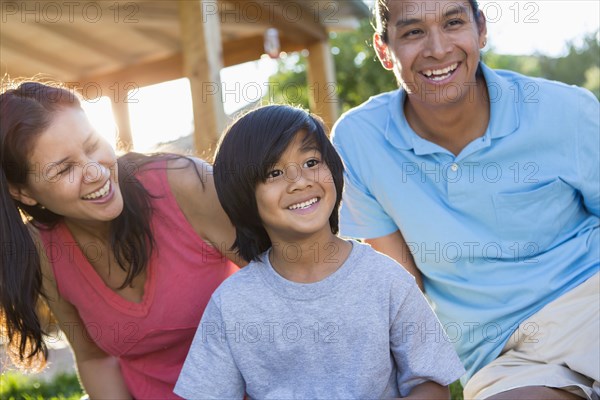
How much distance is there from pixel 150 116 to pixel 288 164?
8400 millimetres

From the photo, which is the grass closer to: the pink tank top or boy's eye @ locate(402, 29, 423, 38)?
the pink tank top

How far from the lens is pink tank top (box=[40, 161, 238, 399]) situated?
2805 mm

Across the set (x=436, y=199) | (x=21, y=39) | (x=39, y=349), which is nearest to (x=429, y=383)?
(x=436, y=199)

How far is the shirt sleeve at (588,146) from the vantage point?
106 inches

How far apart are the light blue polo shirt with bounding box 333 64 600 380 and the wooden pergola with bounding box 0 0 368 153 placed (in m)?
2.43

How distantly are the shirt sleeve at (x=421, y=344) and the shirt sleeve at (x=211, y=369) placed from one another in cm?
50

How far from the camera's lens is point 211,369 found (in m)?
2.41

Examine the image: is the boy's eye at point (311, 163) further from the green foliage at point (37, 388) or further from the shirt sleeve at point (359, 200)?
the green foliage at point (37, 388)

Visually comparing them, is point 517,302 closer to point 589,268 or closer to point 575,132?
point 589,268

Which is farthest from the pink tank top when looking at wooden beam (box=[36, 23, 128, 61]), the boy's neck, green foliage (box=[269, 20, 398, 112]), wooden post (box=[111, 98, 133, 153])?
green foliage (box=[269, 20, 398, 112])

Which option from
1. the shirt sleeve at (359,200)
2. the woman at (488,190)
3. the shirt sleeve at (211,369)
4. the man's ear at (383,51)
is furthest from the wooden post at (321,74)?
the shirt sleeve at (211,369)

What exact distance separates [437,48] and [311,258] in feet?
2.89

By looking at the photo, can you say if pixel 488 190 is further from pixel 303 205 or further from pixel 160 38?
pixel 160 38

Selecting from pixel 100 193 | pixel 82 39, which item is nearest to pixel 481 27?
pixel 100 193
